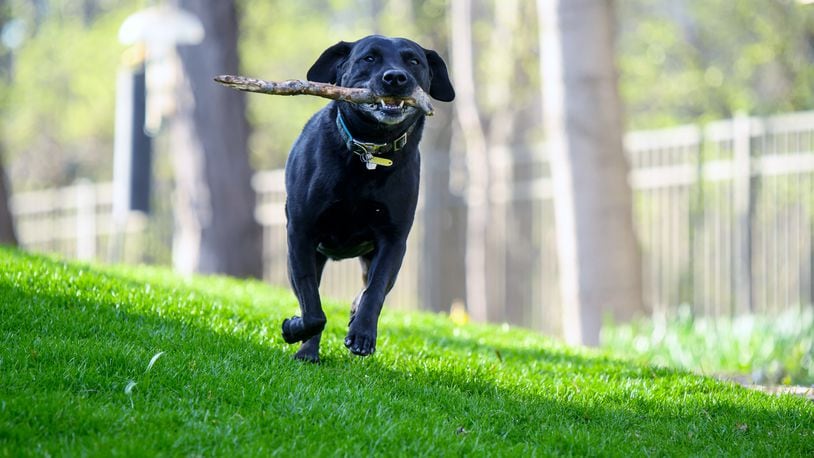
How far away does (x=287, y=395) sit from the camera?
14.6 feet

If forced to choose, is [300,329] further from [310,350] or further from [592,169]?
[592,169]

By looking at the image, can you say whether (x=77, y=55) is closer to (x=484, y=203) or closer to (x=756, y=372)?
(x=484, y=203)

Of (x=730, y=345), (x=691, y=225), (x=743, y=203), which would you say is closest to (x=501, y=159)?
(x=691, y=225)

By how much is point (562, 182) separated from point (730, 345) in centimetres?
269

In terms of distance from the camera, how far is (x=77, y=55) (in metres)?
26.7

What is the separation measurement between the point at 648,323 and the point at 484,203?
18.7ft

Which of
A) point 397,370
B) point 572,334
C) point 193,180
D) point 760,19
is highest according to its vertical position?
point 760,19

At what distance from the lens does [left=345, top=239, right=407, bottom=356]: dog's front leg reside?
16.2 ft

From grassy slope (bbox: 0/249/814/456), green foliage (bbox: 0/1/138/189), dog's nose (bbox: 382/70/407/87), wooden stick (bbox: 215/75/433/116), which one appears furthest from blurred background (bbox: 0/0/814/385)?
green foliage (bbox: 0/1/138/189)

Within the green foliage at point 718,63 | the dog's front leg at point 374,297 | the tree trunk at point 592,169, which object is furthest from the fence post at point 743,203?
the dog's front leg at point 374,297

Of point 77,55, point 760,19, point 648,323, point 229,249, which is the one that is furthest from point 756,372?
point 77,55

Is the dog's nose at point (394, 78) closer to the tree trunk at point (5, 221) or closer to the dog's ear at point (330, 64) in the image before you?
the dog's ear at point (330, 64)

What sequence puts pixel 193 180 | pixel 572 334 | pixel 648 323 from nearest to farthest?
1. pixel 648 323
2. pixel 572 334
3. pixel 193 180

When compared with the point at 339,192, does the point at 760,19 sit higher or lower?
higher
